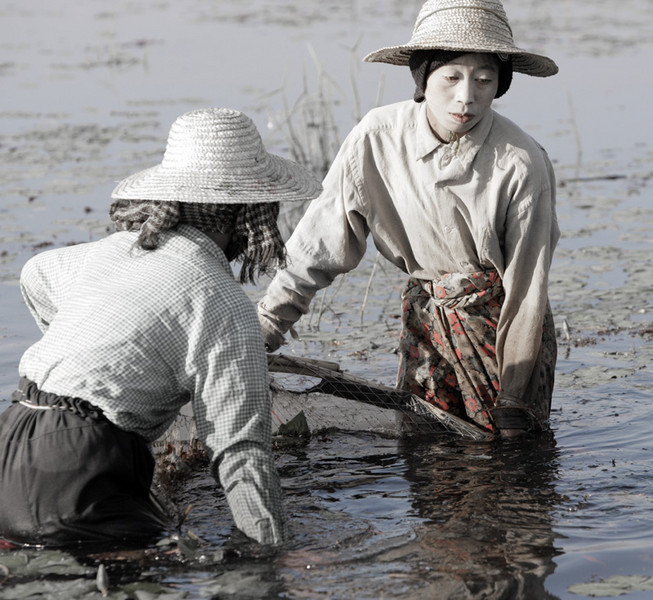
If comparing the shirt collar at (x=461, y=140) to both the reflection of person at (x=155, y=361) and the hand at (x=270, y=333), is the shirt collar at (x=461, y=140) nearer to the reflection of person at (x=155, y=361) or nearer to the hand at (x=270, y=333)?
the hand at (x=270, y=333)

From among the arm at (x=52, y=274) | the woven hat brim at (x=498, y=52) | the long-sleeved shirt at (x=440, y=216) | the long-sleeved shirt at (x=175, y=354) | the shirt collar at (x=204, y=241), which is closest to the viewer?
the long-sleeved shirt at (x=175, y=354)

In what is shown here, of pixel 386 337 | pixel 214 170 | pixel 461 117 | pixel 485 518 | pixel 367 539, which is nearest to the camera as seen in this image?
pixel 214 170

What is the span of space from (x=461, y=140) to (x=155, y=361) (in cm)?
162

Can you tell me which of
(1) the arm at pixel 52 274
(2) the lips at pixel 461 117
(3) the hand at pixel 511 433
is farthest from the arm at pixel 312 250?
(1) the arm at pixel 52 274

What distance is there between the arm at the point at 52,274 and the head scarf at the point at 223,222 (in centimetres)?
16

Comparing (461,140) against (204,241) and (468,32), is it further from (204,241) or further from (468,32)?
(204,241)

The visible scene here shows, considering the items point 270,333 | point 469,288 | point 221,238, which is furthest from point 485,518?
point 221,238

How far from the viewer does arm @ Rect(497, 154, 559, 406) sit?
3891mm

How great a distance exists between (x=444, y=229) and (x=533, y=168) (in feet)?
1.21

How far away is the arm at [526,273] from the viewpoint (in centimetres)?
389

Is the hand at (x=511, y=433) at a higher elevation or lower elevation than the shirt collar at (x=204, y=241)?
lower

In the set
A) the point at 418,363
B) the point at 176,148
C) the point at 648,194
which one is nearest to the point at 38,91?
the point at 648,194

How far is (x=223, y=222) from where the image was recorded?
292 centimetres

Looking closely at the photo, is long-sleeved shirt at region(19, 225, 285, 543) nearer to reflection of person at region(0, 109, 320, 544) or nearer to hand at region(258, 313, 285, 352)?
reflection of person at region(0, 109, 320, 544)
